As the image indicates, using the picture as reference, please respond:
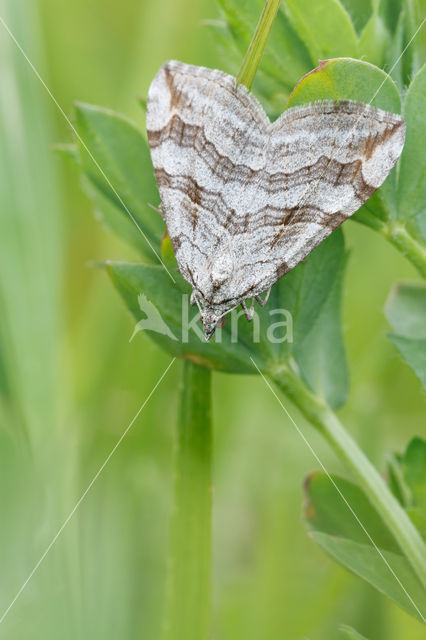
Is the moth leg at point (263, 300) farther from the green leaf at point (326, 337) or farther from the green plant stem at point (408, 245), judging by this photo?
the green plant stem at point (408, 245)

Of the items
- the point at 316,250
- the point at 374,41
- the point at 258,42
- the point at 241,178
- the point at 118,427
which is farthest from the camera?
the point at 118,427

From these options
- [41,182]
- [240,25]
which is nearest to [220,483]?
[41,182]

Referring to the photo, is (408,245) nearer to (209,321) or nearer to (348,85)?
(348,85)

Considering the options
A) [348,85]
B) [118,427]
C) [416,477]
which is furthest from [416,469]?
[118,427]

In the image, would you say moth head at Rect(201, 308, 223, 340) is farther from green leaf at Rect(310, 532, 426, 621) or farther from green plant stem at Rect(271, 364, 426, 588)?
green leaf at Rect(310, 532, 426, 621)

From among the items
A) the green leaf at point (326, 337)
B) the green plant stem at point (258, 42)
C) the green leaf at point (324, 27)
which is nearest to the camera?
the green plant stem at point (258, 42)

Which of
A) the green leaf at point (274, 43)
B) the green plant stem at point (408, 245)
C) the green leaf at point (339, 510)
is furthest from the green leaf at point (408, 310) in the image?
the green leaf at point (274, 43)

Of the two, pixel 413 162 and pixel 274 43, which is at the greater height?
pixel 274 43

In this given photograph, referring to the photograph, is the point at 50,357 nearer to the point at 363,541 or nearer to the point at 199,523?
the point at 199,523
